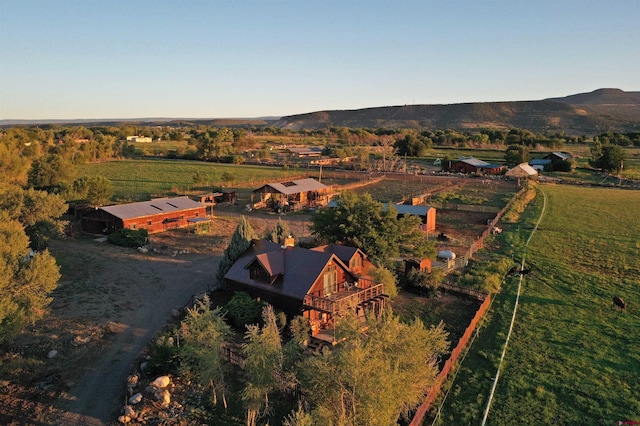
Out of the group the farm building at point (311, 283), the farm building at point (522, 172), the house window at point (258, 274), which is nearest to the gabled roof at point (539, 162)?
the farm building at point (522, 172)

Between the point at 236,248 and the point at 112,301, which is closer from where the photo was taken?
the point at 112,301

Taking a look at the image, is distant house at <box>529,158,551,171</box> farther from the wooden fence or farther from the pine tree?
the pine tree

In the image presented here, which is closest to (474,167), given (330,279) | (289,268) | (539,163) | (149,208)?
(539,163)

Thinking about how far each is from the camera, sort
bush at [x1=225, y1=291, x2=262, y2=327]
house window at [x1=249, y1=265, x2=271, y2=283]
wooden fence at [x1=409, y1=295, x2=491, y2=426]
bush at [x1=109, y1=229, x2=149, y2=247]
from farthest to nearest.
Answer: bush at [x1=109, y1=229, x2=149, y2=247] → house window at [x1=249, y1=265, x2=271, y2=283] → bush at [x1=225, y1=291, x2=262, y2=327] → wooden fence at [x1=409, y1=295, x2=491, y2=426]

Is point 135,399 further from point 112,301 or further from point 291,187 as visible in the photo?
point 291,187

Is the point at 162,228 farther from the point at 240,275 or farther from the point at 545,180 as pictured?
the point at 545,180

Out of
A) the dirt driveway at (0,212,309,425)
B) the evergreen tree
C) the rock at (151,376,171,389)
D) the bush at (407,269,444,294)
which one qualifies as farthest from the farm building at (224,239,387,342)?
the rock at (151,376,171,389)

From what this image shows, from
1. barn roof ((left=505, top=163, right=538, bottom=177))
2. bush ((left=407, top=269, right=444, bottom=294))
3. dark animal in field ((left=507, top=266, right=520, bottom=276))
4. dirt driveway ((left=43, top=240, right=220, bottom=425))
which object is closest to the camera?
dirt driveway ((left=43, top=240, right=220, bottom=425))

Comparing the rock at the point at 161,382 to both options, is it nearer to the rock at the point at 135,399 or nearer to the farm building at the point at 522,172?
the rock at the point at 135,399

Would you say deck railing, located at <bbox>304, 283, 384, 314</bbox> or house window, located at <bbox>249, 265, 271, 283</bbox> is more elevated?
house window, located at <bbox>249, 265, 271, 283</bbox>
